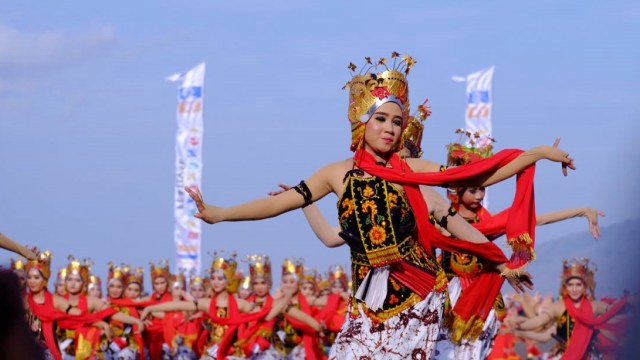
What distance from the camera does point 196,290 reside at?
2138 centimetres

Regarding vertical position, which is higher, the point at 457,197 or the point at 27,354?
the point at 457,197

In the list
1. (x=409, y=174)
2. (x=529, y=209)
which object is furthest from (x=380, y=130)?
(x=529, y=209)

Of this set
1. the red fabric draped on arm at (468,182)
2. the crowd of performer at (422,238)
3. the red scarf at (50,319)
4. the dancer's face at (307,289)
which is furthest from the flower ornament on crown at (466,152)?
the dancer's face at (307,289)

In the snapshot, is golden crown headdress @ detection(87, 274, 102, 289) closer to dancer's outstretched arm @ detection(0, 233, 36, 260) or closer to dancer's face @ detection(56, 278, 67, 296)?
dancer's face @ detection(56, 278, 67, 296)

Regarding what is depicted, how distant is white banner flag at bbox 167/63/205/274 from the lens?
24312 millimetres

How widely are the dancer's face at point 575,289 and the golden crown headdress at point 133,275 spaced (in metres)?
9.23

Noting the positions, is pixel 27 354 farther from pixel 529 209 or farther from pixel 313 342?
pixel 313 342

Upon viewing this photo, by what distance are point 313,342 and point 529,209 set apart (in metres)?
11.3

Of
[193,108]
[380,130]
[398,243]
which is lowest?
[398,243]

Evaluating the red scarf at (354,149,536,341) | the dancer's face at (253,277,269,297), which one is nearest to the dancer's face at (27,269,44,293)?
the dancer's face at (253,277,269,297)

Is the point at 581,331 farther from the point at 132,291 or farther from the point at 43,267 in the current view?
the point at 132,291

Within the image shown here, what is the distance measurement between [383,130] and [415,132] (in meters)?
2.09

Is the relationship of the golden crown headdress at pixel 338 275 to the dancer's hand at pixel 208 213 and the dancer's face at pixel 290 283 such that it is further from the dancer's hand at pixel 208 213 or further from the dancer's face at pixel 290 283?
the dancer's hand at pixel 208 213

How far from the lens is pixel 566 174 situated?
6023 mm
